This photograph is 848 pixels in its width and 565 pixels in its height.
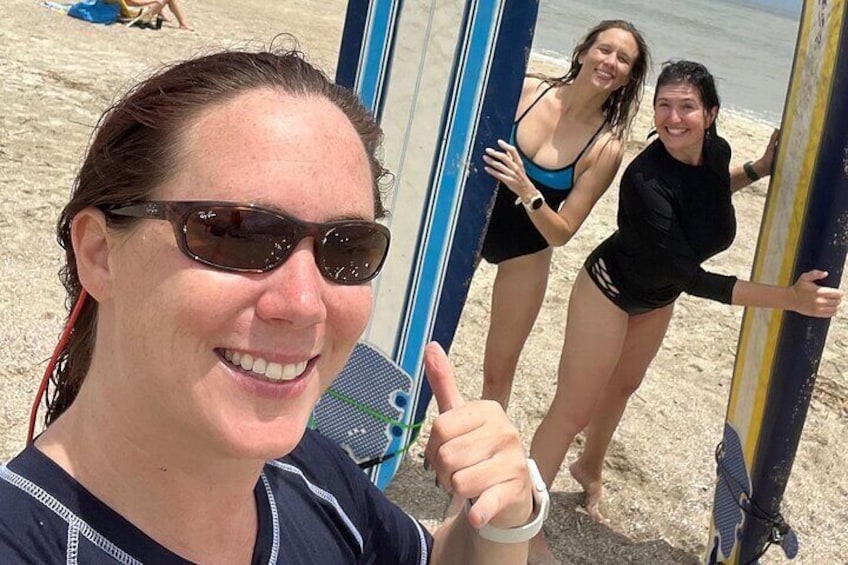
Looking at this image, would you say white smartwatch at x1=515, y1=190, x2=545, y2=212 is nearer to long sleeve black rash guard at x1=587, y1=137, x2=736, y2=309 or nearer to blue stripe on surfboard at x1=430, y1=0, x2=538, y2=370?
blue stripe on surfboard at x1=430, y1=0, x2=538, y2=370

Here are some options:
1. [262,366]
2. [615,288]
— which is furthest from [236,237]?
[615,288]

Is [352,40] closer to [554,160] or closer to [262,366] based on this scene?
[554,160]

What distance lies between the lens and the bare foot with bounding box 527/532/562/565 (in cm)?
302

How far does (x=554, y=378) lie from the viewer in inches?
171

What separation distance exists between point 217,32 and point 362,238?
10.5m

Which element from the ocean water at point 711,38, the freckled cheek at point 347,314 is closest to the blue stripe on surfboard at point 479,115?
the freckled cheek at point 347,314

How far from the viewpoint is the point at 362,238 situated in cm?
117

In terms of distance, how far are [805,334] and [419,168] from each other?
53.9 inches

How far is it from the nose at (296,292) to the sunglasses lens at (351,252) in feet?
0.07

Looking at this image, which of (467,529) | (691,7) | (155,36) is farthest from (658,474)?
(691,7)

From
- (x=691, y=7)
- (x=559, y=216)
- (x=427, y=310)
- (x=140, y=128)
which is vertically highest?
(x=691, y=7)

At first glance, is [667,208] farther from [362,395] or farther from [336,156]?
[336,156]

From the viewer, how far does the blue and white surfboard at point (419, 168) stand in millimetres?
2988

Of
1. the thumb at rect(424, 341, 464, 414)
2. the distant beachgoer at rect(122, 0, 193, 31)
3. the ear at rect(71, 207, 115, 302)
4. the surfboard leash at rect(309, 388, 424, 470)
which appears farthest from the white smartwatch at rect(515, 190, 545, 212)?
the distant beachgoer at rect(122, 0, 193, 31)
